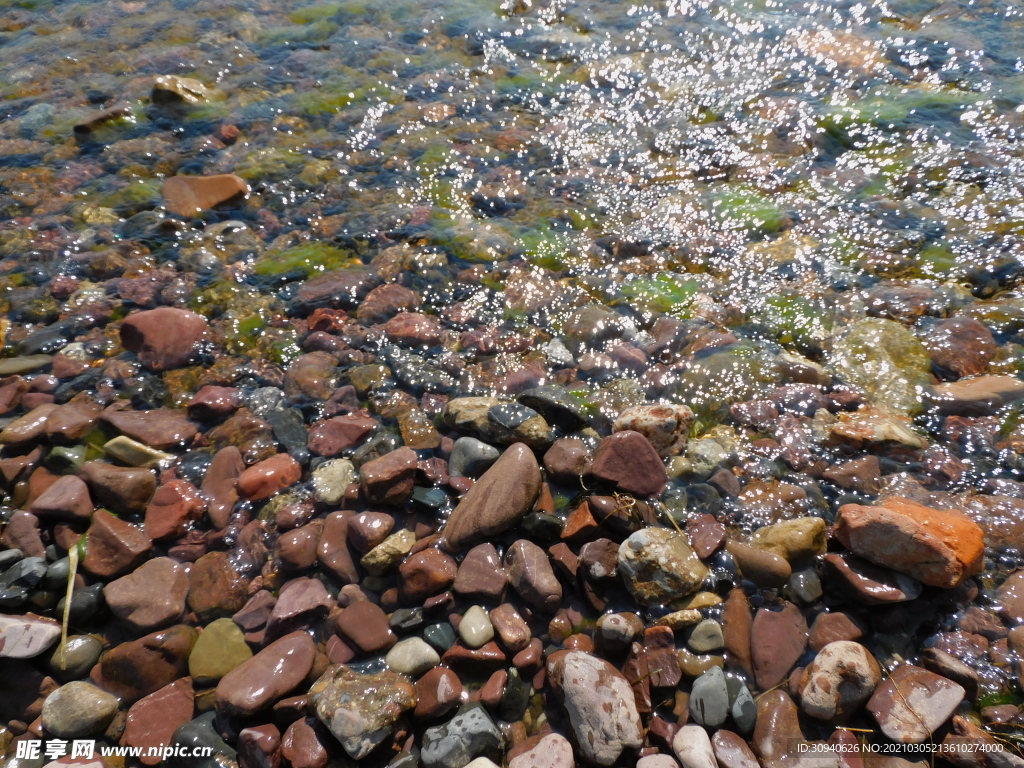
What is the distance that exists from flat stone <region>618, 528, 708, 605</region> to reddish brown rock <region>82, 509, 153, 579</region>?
A: 7.38 feet

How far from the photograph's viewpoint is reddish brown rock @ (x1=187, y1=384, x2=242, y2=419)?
137 inches

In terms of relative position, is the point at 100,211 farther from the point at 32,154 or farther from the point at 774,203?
the point at 774,203

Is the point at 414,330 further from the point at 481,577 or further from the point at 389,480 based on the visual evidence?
the point at 481,577

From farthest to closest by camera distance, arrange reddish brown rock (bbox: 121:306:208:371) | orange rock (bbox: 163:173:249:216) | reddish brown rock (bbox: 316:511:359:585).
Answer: orange rock (bbox: 163:173:249:216)
reddish brown rock (bbox: 121:306:208:371)
reddish brown rock (bbox: 316:511:359:585)

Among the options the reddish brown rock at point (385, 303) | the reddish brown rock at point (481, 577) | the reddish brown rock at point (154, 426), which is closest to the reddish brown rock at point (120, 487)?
the reddish brown rock at point (154, 426)

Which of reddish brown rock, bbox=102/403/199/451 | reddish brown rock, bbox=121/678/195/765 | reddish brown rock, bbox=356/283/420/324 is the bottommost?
reddish brown rock, bbox=121/678/195/765

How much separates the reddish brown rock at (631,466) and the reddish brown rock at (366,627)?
1.16m

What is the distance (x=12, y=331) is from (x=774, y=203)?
521 cm

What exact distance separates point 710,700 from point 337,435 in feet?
7.06

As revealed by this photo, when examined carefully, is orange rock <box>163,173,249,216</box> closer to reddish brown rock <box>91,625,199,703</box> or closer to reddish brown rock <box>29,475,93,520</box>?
reddish brown rock <box>29,475,93,520</box>

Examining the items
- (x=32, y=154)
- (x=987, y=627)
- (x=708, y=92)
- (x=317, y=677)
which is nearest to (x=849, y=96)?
(x=708, y=92)

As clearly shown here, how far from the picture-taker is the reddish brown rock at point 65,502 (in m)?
3.01

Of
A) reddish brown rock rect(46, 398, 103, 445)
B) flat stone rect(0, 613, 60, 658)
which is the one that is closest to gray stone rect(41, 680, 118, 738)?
flat stone rect(0, 613, 60, 658)

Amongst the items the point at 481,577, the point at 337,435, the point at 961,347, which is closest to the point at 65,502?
the point at 337,435
